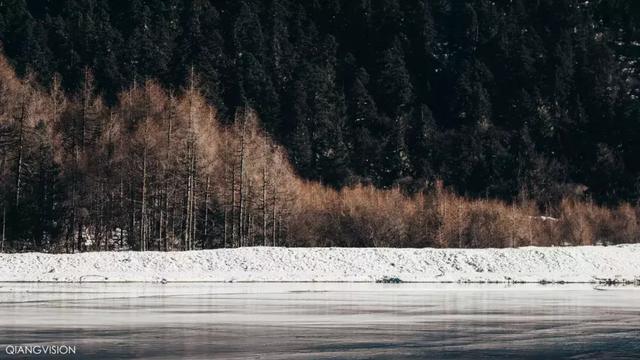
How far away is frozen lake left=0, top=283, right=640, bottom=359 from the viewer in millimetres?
16531

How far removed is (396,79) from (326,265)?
11483cm

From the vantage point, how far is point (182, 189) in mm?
72750

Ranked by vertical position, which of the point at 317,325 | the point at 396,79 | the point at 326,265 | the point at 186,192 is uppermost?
the point at 396,79

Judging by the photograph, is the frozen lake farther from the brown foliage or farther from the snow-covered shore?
the brown foliage

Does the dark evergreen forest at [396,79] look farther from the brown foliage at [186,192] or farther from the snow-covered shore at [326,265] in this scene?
the snow-covered shore at [326,265]

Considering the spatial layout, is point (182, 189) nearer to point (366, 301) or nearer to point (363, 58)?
point (366, 301)

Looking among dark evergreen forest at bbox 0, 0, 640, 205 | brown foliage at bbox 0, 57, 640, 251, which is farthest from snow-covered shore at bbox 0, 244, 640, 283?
dark evergreen forest at bbox 0, 0, 640, 205

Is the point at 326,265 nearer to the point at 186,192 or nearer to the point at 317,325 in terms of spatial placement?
the point at 186,192

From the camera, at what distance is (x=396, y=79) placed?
165 metres

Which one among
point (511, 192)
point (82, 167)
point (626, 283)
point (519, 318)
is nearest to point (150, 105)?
point (82, 167)

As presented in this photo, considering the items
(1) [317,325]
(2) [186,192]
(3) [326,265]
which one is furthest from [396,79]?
(1) [317,325]

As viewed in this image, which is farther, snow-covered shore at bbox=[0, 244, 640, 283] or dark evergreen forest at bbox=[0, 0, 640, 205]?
dark evergreen forest at bbox=[0, 0, 640, 205]

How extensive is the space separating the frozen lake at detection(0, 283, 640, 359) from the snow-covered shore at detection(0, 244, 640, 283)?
13829mm

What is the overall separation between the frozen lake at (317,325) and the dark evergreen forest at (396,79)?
102 m
